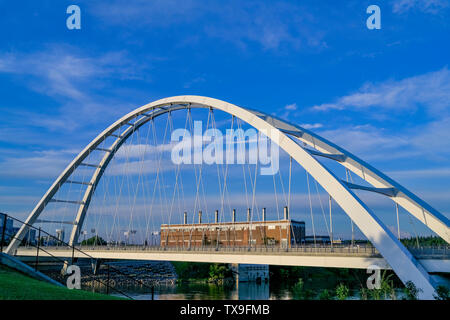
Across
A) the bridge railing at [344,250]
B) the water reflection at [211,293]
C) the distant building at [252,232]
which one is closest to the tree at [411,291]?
the bridge railing at [344,250]

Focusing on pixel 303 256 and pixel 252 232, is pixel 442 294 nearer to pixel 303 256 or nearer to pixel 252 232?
pixel 303 256

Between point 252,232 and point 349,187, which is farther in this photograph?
point 252,232

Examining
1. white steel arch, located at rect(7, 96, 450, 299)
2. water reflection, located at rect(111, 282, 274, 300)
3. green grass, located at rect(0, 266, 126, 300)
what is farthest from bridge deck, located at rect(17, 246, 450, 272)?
water reflection, located at rect(111, 282, 274, 300)

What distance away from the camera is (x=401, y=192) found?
21.7m

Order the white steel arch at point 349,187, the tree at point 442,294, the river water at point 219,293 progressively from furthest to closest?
the river water at point 219,293
the white steel arch at point 349,187
the tree at point 442,294

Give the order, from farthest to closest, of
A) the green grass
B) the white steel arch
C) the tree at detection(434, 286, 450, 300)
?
the white steel arch → the tree at detection(434, 286, 450, 300) → the green grass

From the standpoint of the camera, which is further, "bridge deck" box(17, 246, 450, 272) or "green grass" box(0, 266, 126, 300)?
"bridge deck" box(17, 246, 450, 272)

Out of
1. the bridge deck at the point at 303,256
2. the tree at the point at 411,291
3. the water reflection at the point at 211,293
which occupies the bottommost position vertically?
the water reflection at the point at 211,293

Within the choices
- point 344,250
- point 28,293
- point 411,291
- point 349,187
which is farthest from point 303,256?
point 28,293

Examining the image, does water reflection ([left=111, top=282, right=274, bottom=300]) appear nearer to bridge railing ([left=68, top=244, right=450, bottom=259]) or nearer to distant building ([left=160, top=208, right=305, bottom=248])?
distant building ([left=160, top=208, right=305, bottom=248])

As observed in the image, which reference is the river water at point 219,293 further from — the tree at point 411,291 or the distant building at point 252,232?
the tree at point 411,291

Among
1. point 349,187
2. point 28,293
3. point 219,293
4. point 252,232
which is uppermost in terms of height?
point 349,187
